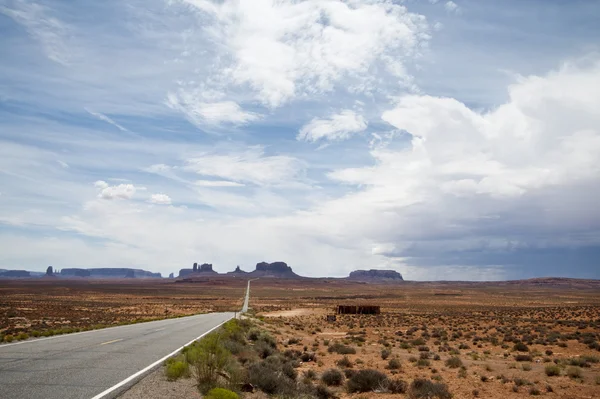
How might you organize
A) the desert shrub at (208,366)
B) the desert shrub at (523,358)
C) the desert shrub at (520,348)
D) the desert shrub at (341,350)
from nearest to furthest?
the desert shrub at (208,366) < the desert shrub at (523,358) < the desert shrub at (341,350) < the desert shrub at (520,348)

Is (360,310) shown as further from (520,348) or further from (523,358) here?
(523,358)

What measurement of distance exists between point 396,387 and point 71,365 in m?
10.3

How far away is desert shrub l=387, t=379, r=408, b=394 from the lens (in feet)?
52.5

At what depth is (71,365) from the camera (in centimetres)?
1209

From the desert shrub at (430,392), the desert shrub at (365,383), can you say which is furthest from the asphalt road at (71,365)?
the desert shrub at (430,392)

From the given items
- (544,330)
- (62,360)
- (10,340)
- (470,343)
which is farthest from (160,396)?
(544,330)

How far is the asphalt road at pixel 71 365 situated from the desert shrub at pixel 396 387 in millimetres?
7826

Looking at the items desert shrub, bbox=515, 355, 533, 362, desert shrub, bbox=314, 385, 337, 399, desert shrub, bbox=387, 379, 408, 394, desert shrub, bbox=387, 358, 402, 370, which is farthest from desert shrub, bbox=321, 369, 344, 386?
desert shrub, bbox=515, 355, 533, 362

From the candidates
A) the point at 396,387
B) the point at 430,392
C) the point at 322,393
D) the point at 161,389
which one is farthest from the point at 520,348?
the point at 161,389

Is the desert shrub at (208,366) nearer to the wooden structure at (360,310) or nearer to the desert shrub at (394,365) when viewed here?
the desert shrub at (394,365)

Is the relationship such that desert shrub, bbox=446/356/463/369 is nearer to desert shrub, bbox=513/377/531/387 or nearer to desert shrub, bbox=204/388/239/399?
desert shrub, bbox=513/377/531/387

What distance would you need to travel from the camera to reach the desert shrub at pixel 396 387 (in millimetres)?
16000

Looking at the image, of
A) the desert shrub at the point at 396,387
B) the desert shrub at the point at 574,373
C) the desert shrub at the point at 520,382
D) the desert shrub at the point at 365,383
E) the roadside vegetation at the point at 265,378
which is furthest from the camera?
the desert shrub at the point at 574,373

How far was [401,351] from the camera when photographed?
27.3m
